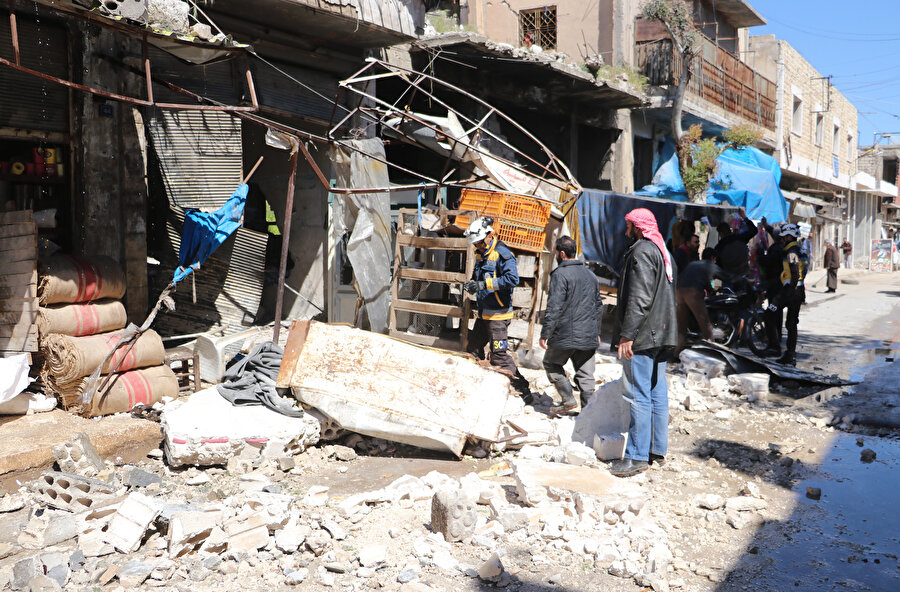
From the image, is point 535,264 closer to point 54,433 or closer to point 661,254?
point 661,254

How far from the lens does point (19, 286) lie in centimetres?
557

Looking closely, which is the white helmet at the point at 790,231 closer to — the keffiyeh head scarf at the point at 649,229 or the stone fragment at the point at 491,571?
the keffiyeh head scarf at the point at 649,229

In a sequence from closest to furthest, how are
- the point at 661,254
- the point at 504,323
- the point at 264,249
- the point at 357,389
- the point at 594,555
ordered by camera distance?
the point at 594,555 → the point at 661,254 → the point at 357,389 → the point at 504,323 → the point at 264,249

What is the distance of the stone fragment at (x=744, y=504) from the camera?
13.6ft

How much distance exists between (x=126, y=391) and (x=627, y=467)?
4.07m

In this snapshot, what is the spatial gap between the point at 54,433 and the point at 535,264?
17.3 feet

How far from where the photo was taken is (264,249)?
796cm

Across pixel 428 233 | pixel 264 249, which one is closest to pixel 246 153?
pixel 264 249

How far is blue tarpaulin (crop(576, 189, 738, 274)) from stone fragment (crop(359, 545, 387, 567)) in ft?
26.9

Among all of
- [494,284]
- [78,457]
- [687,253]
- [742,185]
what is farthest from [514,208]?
[742,185]

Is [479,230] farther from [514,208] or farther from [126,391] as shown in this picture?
[126,391]

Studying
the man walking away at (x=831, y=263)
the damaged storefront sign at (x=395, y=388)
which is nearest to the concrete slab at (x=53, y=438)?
the damaged storefront sign at (x=395, y=388)

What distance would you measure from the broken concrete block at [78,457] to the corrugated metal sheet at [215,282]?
9.11ft

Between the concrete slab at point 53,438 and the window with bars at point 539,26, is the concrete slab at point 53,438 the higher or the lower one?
the lower one
